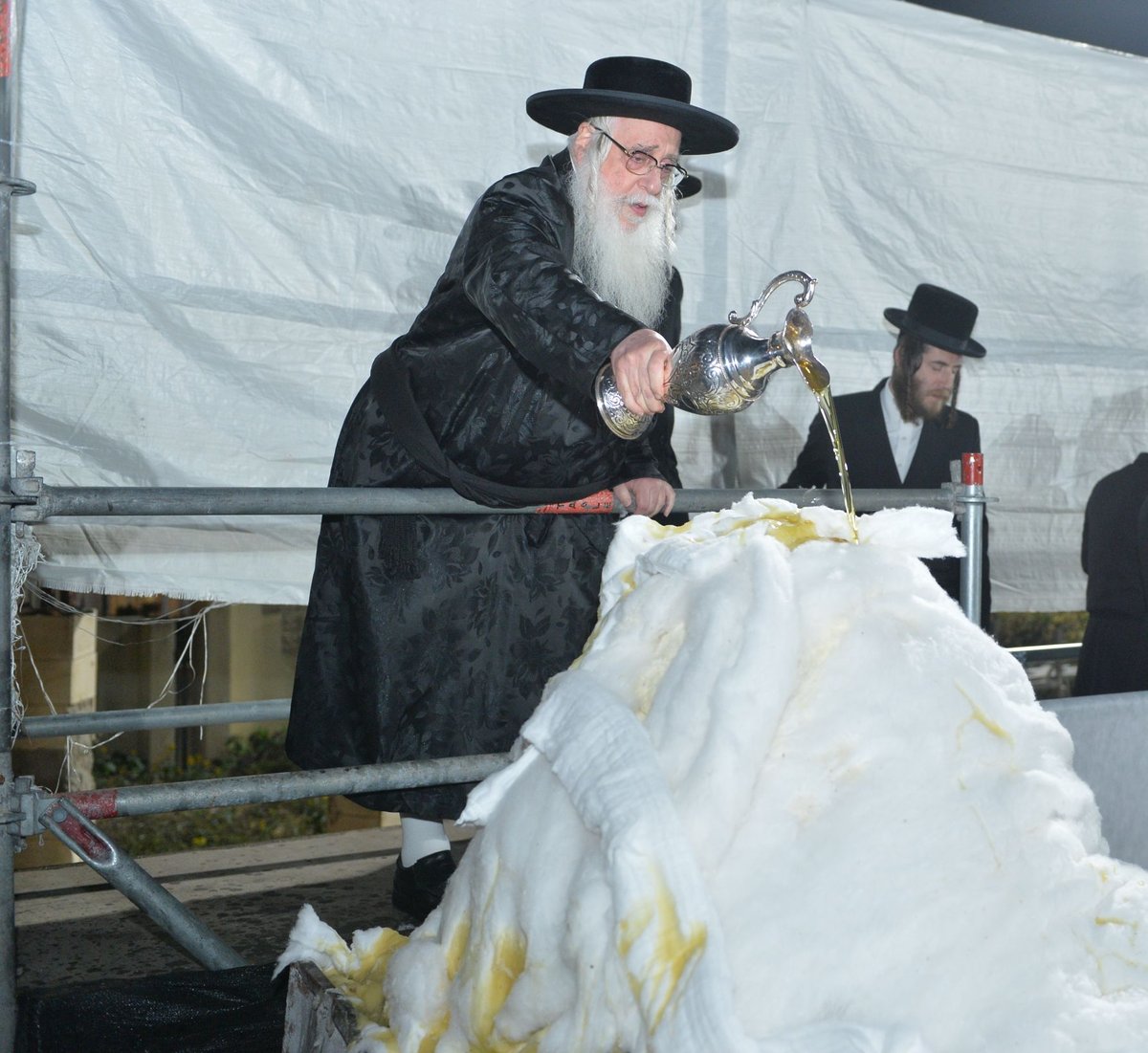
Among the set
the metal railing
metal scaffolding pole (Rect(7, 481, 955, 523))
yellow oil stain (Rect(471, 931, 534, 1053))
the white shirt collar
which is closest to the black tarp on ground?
the metal railing

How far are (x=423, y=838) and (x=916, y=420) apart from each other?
1.95 metres

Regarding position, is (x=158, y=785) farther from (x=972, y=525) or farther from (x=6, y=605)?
(x=972, y=525)

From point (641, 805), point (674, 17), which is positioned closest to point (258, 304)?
point (674, 17)

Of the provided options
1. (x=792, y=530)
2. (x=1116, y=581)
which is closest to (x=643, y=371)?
(x=792, y=530)

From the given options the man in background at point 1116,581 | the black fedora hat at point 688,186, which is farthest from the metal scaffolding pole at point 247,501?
the man in background at point 1116,581

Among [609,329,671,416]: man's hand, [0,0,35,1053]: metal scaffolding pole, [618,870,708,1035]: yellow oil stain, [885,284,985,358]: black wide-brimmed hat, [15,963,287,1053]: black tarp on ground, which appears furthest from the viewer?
[885,284,985,358]: black wide-brimmed hat

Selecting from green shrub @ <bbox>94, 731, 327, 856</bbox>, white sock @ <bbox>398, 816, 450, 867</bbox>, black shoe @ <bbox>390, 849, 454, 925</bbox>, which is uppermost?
white sock @ <bbox>398, 816, 450, 867</bbox>

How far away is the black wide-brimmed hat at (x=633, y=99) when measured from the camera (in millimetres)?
2324

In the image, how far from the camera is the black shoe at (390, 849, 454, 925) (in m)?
2.51

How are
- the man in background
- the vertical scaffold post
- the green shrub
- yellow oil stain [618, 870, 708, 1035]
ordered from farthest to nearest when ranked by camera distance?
the green shrub
the man in background
the vertical scaffold post
yellow oil stain [618, 870, 708, 1035]

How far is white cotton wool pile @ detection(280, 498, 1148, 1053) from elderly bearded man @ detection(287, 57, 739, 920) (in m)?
1.07

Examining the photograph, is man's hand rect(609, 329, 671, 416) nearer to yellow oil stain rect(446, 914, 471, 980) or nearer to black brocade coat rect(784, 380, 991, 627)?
yellow oil stain rect(446, 914, 471, 980)

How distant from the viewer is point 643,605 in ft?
4.29

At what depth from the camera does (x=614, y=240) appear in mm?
2412
